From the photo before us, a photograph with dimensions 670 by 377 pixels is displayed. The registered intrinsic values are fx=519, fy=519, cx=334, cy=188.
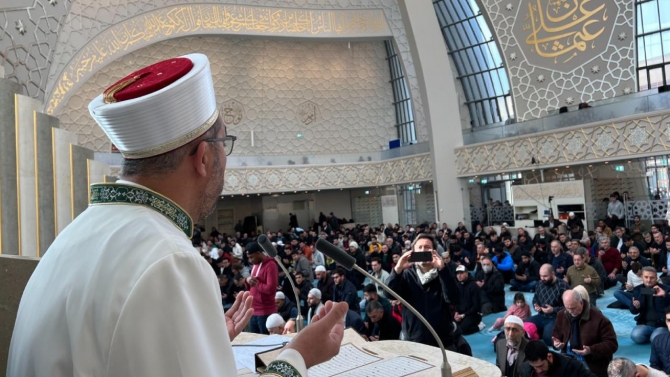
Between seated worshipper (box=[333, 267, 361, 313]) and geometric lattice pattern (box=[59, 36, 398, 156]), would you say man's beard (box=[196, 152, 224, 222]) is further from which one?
geometric lattice pattern (box=[59, 36, 398, 156])

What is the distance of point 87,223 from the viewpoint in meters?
0.96

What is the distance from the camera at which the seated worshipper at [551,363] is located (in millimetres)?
3715

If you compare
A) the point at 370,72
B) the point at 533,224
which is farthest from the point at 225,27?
the point at 533,224

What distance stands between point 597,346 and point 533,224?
1001cm

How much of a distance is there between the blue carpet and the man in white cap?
5.33m

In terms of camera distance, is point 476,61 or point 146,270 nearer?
point 146,270

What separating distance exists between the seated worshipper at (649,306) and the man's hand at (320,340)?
5929 mm

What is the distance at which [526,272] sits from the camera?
931 cm

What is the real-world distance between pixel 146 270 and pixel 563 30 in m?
17.6

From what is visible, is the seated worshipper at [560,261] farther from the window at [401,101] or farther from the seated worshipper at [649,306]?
the window at [401,101]

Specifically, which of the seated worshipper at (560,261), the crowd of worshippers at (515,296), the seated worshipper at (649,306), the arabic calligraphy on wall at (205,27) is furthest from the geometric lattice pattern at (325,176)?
the seated worshipper at (649,306)

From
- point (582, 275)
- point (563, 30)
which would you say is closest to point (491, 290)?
point (582, 275)

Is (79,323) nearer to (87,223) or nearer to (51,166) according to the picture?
(87,223)

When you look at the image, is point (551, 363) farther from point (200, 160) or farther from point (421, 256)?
point (200, 160)
